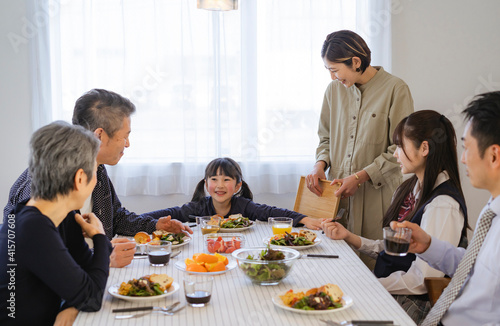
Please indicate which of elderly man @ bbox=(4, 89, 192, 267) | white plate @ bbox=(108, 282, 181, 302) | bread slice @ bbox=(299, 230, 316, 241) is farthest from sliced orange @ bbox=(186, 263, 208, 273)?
bread slice @ bbox=(299, 230, 316, 241)

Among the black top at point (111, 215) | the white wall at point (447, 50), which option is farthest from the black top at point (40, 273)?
the white wall at point (447, 50)

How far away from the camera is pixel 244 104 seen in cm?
428

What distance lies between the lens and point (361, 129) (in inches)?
129

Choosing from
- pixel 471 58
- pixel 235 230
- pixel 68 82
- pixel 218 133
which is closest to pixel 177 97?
pixel 218 133

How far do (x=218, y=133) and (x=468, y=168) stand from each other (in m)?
2.72

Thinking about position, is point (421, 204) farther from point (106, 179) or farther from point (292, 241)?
point (106, 179)

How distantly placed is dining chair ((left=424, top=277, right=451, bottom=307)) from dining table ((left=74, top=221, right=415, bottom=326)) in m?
0.24

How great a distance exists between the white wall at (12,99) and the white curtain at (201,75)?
112mm

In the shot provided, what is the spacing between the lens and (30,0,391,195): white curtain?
419 cm

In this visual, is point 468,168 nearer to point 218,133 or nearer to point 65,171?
point 65,171

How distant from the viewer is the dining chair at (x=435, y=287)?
1.99 m

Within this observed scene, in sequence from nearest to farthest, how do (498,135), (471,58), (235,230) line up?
(498,135)
(235,230)
(471,58)

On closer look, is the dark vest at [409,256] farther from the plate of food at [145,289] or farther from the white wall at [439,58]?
the white wall at [439,58]

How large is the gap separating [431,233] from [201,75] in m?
2.53
